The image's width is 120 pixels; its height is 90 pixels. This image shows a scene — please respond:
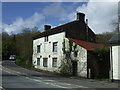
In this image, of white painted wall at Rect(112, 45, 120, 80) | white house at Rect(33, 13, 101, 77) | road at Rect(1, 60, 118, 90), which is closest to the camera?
road at Rect(1, 60, 118, 90)

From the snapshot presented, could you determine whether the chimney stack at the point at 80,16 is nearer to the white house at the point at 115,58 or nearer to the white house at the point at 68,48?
the white house at the point at 68,48

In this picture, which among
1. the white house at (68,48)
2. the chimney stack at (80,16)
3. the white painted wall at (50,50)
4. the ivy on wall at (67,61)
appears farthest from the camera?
the chimney stack at (80,16)

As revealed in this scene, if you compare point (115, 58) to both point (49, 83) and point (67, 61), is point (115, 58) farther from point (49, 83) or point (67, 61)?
point (67, 61)

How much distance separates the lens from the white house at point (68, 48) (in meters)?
23.2

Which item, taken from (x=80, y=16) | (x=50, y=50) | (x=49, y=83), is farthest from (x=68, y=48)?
(x=49, y=83)

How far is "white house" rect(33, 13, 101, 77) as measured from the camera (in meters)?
23.2

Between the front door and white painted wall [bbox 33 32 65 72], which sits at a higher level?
A: white painted wall [bbox 33 32 65 72]

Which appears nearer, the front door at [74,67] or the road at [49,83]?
the road at [49,83]

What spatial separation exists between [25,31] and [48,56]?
17.4m

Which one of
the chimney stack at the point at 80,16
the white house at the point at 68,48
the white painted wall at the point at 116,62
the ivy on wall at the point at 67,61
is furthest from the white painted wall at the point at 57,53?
the chimney stack at the point at 80,16

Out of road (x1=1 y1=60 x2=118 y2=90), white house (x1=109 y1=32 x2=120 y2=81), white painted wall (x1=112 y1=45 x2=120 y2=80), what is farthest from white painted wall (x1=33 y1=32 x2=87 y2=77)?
white painted wall (x1=112 y1=45 x2=120 y2=80)

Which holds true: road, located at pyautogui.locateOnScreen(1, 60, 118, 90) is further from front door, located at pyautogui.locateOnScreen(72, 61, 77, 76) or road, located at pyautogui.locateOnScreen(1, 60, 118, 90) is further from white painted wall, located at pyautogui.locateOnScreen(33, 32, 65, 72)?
white painted wall, located at pyautogui.locateOnScreen(33, 32, 65, 72)

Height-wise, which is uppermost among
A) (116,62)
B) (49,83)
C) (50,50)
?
(50,50)

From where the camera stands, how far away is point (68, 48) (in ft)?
85.4
